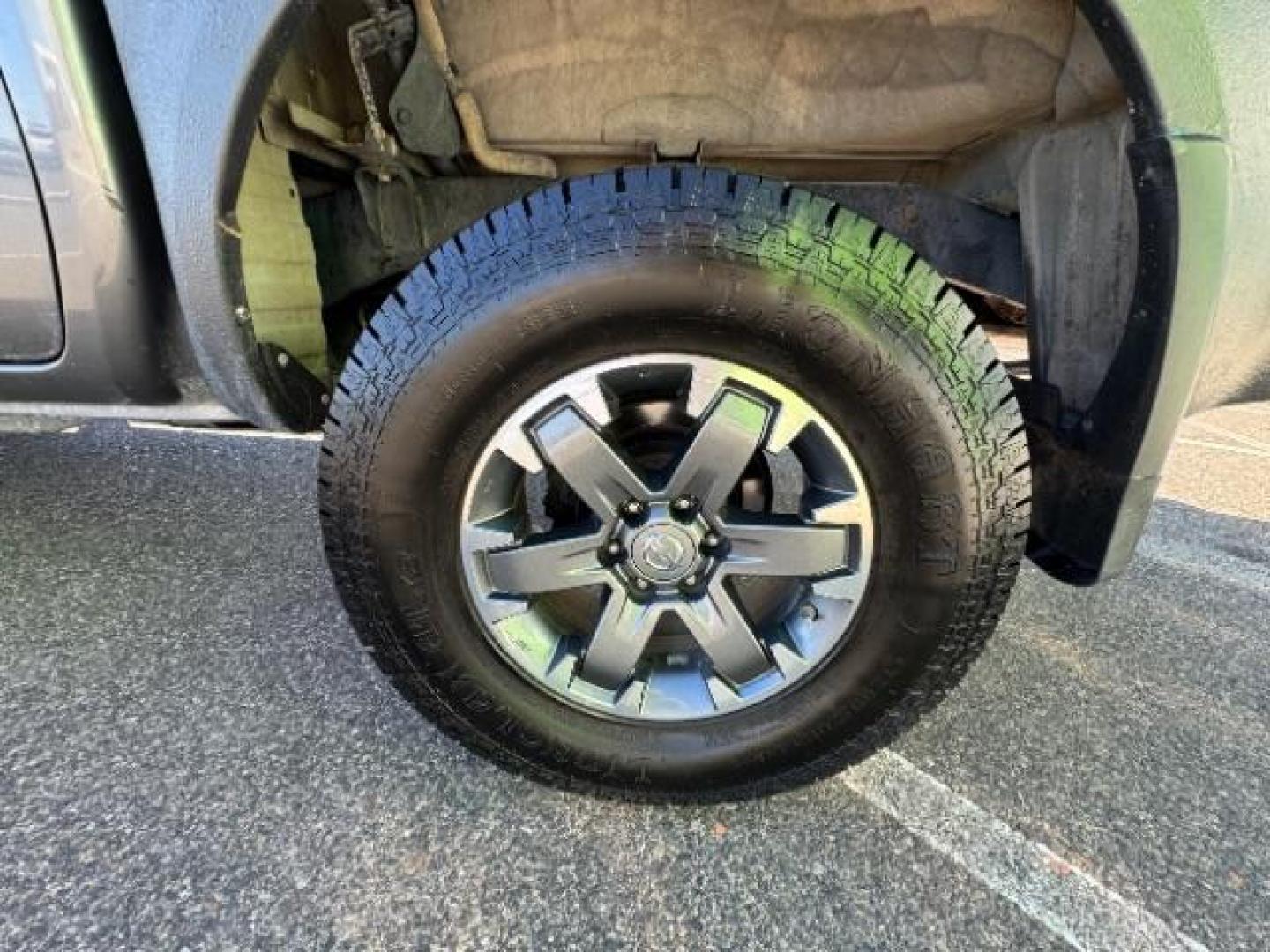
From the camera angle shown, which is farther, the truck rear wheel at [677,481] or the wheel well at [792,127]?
the wheel well at [792,127]

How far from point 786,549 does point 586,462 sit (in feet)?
1.22

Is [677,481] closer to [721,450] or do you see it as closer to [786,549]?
[721,450]

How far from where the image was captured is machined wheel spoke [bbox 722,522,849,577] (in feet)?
4.38

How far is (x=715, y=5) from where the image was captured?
1457mm

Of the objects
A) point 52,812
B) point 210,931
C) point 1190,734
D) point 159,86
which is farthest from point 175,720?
point 1190,734

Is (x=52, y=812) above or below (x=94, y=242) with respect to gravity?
below

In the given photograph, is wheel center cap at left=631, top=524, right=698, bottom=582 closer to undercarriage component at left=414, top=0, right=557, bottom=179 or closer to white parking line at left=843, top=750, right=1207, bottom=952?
white parking line at left=843, top=750, right=1207, bottom=952

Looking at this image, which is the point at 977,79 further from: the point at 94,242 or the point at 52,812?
the point at 52,812

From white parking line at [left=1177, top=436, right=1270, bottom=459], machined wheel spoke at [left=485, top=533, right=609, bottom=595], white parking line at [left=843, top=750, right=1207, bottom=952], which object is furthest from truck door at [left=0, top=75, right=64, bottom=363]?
white parking line at [left=1177, top=436, right=1270, bottom=459]

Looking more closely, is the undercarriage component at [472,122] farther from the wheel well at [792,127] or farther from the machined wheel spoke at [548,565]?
the machined wheel spoke at [548,565]

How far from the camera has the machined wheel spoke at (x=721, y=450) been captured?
1.29m

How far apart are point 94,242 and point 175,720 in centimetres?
97

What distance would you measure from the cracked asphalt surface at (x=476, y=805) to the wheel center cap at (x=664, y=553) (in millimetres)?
463

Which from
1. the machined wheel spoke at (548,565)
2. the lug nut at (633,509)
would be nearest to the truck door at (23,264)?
the machined wheel spoke at (548,565)
